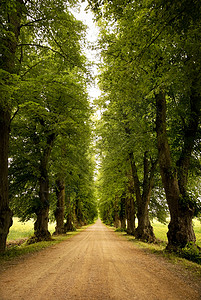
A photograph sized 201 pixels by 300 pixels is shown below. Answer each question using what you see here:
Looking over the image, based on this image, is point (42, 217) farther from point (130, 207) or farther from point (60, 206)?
point (130, 207)

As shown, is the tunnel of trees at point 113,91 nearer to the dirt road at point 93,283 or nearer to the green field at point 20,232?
the dirt road at point 93,283

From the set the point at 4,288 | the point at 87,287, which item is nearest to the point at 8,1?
the point at 4,288

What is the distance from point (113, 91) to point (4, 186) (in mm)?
7353

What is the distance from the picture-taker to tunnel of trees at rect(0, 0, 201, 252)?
16.5ft

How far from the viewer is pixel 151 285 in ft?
12.7

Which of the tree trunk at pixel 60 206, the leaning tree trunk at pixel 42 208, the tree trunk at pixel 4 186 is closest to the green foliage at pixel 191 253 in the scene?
the tree trunk at pixel 4 186

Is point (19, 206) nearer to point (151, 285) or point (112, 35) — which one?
point (151, 285)

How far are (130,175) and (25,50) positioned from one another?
1296cm

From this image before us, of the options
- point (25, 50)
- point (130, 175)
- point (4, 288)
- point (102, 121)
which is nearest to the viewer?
point (4, 288)

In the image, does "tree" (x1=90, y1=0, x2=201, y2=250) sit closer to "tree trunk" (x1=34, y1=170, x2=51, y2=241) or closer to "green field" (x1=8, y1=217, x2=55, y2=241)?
"tree trunk" (x1=34, y1=170, x2=51, y2=241)

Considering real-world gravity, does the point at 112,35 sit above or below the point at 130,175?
above

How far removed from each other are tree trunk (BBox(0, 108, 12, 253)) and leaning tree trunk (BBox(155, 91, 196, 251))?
6965 mm

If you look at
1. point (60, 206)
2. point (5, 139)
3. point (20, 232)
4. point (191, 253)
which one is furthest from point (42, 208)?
point (20, 232)

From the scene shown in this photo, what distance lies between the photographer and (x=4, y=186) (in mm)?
7742
